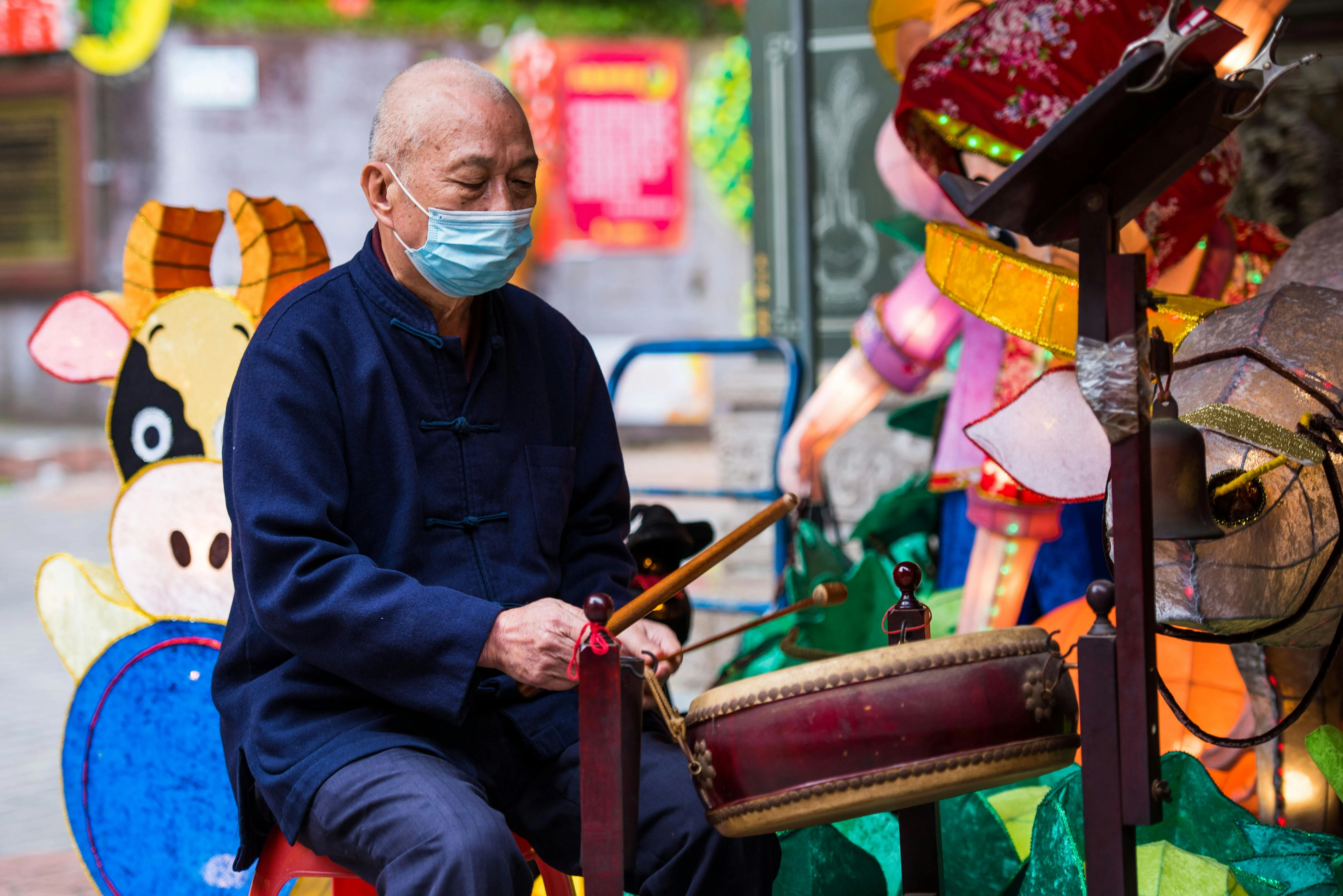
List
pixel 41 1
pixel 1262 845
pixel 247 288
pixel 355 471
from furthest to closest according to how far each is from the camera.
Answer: pixel 41 1 < pixel 247 288 < pixel 1262 845 < pixel 355 471

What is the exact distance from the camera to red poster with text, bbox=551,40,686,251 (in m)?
13.3

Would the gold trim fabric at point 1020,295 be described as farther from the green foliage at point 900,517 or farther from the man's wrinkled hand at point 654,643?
the green foliage at point 900,517

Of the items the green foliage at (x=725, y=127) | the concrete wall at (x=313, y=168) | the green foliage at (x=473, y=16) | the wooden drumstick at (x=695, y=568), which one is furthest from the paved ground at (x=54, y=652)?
the green foliage at (x=473, y=16)

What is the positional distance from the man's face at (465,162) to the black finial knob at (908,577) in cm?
79

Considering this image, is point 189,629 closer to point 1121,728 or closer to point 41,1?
point 1121,728

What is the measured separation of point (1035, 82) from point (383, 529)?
1.58m

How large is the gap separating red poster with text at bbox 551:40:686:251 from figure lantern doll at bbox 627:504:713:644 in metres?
11.0

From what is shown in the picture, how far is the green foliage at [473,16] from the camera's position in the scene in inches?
518

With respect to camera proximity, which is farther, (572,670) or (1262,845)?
(1262,845)

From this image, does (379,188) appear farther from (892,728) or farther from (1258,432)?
(1258,432)

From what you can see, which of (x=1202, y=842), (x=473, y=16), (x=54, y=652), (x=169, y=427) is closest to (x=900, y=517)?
(x=1202, y=842)

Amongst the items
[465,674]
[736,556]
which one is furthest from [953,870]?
[736,556]

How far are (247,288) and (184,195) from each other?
39.7ft

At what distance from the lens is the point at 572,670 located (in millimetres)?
1677
